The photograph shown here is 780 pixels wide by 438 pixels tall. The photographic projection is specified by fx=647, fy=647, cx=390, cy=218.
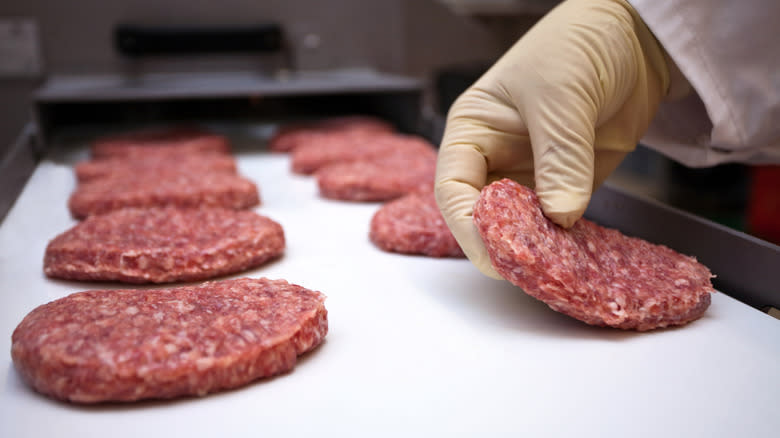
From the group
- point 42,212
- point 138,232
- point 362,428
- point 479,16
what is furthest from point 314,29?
point 362,428

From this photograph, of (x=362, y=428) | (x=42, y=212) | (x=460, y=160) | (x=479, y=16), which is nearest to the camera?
(x=362, y=428)

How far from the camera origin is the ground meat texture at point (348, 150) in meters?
2.51

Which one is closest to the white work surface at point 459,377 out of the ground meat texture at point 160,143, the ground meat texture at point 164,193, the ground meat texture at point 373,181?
the ground meat texture at point 164,193

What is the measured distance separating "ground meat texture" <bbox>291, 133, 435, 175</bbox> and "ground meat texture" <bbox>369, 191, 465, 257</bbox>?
805mm

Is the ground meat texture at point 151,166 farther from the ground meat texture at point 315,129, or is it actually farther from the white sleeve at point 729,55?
the white sleeve at point 729,55

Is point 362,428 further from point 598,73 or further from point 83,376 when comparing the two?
point 598,73

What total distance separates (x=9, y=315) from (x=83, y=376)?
0.45 m

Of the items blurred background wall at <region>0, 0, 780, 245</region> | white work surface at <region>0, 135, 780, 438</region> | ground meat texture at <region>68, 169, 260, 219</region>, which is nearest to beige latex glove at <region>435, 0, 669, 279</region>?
white work surface at <region>0, 135, 780, 438</region>

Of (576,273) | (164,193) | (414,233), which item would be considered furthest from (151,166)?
(576,273)

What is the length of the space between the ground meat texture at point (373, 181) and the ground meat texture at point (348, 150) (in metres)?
0.24

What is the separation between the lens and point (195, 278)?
143 centimetres

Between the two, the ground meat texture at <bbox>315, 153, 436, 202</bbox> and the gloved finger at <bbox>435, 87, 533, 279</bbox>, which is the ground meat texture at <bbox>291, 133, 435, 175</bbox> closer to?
the ground meat texture at <bbox>315, 153, 436, 202</bbox>

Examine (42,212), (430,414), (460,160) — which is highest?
(460,160)

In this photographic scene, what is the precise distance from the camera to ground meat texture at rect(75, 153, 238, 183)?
88.5 inches
